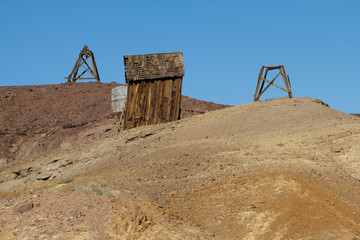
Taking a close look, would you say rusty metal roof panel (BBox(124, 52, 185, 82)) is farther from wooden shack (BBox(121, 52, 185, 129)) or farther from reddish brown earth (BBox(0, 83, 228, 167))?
reddish brown earth (BBox(0, 83, 228, 167))

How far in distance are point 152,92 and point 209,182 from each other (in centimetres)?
1006

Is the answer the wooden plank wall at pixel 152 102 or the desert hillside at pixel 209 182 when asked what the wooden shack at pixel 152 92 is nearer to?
the wooden plank wall at pixel 152 102

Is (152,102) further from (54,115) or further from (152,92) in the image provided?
(54,115)

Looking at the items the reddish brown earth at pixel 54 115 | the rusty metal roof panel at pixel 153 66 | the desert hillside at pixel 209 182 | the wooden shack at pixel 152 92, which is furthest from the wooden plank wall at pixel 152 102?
the reddish brown earth at pixel 54 115

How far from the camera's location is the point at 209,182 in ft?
43.0

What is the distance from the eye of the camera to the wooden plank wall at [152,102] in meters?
22.4

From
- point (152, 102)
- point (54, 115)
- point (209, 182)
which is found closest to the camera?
point (209, 182)

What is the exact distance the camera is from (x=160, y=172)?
47.7 feet

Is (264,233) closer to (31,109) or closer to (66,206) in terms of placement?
(66,206)

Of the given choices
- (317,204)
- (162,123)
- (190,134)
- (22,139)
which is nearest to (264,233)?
(317,204)

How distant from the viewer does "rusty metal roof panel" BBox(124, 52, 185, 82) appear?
22641 millimetres

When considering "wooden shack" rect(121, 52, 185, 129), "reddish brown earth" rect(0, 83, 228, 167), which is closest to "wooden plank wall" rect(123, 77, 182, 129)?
"wooden shack" rect(121, 52, 185, 129)

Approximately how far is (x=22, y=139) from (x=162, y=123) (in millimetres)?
9428

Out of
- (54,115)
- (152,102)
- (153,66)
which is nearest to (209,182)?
(152,102)
